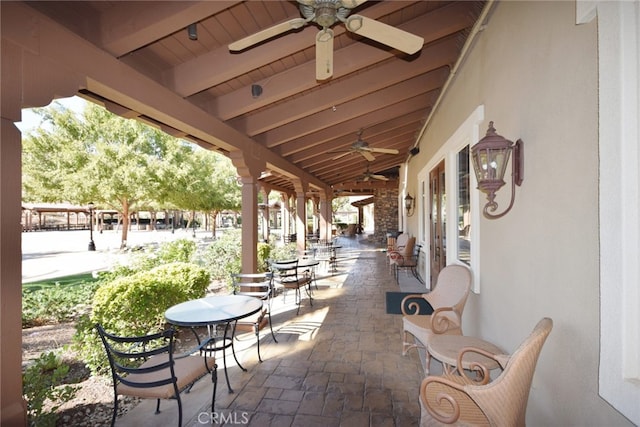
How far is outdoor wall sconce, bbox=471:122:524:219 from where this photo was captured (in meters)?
1.98

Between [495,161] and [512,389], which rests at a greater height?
[495,161]

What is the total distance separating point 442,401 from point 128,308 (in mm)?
3111

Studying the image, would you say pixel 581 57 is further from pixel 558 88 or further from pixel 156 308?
pixel 156 308

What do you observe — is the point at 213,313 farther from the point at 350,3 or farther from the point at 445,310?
the point at 350,3

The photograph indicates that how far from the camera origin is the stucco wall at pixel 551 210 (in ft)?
4.42

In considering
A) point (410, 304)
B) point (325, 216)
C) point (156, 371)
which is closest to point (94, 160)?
point (325, 216)

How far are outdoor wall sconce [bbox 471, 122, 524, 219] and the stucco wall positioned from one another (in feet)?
0.22

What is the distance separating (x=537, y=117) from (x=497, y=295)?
1395 millimetres

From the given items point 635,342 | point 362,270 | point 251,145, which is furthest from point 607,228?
point 362,270

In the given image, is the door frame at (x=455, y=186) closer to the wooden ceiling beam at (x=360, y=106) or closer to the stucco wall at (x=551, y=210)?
the stucco wall at (x=551, y=210)

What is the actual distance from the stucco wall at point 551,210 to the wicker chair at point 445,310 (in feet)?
1.07

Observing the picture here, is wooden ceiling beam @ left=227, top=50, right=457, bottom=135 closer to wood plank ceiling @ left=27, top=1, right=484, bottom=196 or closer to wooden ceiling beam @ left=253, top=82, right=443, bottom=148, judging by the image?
wood plank ceiling @ left=27, top=1, right=484, bottom=196

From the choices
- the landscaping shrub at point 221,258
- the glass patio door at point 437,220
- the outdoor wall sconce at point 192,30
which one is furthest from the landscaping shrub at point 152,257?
the glass patio door at point 437,220

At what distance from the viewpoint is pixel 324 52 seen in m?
2.30
